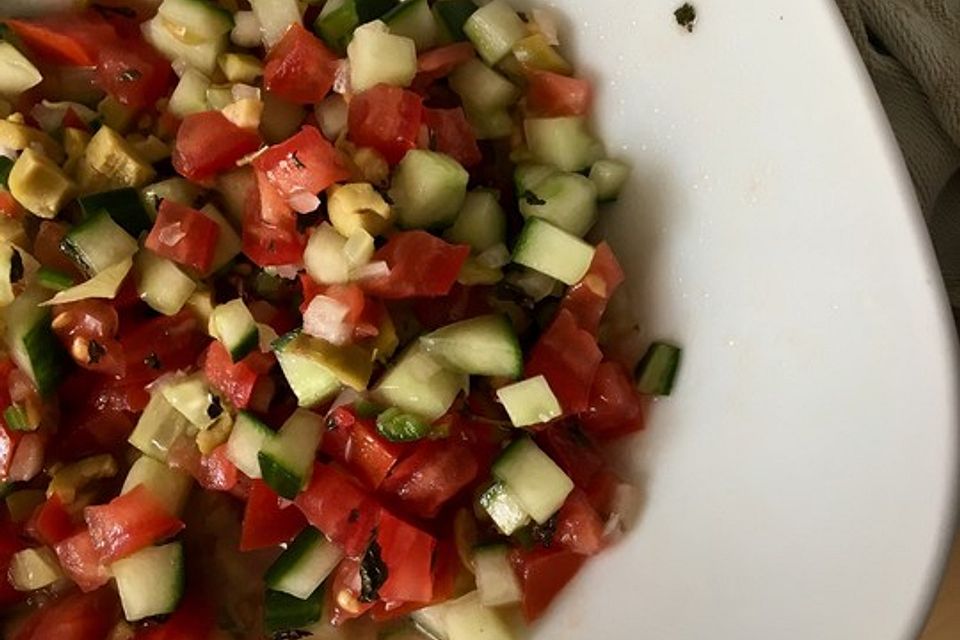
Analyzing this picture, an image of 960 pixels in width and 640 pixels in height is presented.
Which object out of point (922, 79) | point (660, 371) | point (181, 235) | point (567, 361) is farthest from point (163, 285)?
point (922, 79)

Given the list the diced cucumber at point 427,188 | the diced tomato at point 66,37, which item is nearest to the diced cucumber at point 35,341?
the diced tomato at point 66,37

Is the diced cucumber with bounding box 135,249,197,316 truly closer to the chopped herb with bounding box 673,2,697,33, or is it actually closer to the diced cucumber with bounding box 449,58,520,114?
the diced cucumber with bounding box 449,58,520,114

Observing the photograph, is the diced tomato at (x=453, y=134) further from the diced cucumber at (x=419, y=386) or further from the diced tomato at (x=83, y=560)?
the diced tomato at (x=83, y=560)

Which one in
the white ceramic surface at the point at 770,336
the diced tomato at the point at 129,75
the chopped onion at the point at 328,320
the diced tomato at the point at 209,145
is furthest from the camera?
the diced tomato at the point at 129,75

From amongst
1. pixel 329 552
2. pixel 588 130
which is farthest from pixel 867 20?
pixel 329 552

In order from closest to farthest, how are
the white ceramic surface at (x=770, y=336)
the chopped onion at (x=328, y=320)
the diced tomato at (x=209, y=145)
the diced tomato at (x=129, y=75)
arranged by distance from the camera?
the white ceramic surface at (x=770, y=336), the chopped onion at (x=328, y=320), the diced tomato at (x=209, y=145), the diced tomato at (x=129, y=75)

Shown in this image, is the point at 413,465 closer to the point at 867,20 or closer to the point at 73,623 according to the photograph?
the point at 73,623

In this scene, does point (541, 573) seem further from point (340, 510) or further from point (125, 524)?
point (125, 524)
